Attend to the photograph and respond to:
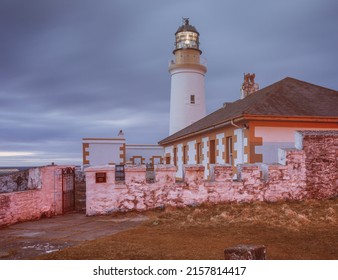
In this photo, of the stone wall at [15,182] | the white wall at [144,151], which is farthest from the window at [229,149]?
the white wall at [144,151]

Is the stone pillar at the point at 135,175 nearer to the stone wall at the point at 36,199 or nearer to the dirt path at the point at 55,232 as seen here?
the dirt path at the point at 55,232

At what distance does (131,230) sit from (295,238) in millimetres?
3108

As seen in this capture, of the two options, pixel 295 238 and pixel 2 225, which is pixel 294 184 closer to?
pixel 295 238

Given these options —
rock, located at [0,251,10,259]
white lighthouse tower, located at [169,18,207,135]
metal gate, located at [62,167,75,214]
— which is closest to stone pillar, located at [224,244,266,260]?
rock, located at [0,251,10,259]

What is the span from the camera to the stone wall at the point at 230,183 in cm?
955

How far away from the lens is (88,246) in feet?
19.5

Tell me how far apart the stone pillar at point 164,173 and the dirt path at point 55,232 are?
1.20 metres

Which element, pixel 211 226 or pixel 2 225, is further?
pixel 2 225

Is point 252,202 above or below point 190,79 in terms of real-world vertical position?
below

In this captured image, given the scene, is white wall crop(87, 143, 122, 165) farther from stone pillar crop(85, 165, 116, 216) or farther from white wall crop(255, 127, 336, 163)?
stone pillar crop(85, 165, 116, 216)

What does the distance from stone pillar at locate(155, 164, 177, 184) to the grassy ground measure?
31.1 inches

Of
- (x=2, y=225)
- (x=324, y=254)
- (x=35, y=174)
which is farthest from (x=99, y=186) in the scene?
(x=324, y=254)

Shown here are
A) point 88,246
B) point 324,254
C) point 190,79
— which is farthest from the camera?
point 190,79
